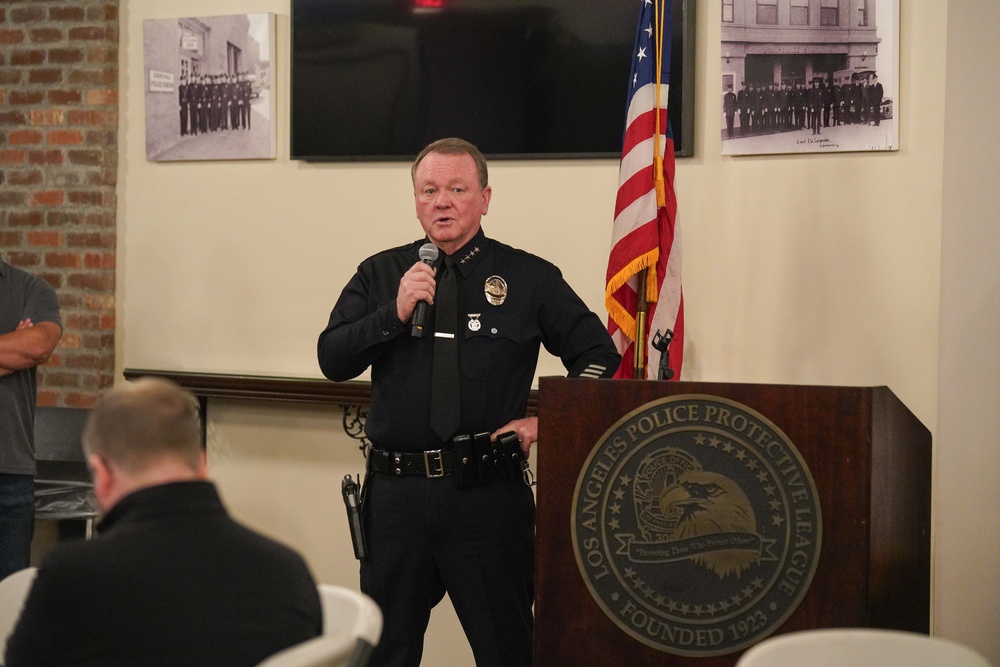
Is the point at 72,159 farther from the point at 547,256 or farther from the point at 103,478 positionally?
the point at 103,478

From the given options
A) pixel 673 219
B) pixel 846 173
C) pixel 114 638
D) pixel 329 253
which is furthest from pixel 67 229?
pixel 114 638

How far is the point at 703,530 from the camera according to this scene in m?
2.23

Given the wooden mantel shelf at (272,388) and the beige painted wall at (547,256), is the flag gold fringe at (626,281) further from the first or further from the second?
the wooden mantel shelf at (272,388)

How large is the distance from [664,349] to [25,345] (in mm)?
1958

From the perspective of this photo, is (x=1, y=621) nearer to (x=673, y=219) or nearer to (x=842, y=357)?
(x=673, y=219)

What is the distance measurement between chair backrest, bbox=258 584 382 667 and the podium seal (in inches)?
21.5

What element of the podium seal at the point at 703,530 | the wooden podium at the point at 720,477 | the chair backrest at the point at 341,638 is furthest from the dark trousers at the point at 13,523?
the podium seal at the point at 703,530

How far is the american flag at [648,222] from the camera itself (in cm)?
344

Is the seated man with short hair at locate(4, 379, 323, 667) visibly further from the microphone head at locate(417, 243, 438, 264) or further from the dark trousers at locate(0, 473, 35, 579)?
the dark trousers at locate(0, 473, 35, 579)

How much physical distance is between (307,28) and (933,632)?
301cm

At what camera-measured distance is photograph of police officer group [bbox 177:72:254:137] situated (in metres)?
4.30

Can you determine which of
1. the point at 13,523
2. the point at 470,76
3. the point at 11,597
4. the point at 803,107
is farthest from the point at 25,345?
the point at 803,107

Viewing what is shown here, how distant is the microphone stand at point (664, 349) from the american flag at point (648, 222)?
21 millimetres

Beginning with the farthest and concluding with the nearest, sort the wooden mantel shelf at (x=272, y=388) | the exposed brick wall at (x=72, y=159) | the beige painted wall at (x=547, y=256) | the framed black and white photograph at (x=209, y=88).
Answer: the exposed brick wall at (x=72, y=159), the framed black and white photograph at (x=209, y=88), the wooden mantel shelf at (x=272, y=388), the beige painted wall at (x=547, y=256)
